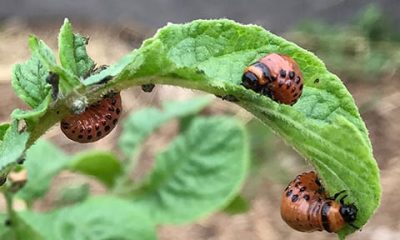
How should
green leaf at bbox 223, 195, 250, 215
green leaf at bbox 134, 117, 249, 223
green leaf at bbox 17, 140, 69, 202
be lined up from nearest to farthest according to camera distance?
green leaf at bbox 17, 140, 69, 202
green leaf at bbox 134, 117, 249, 223
green leaf at bbox 223, 195, 250, 215

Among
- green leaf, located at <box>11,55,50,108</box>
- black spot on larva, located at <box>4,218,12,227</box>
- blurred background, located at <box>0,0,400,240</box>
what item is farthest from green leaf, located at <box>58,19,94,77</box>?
blurred background, located at <box>0,0,400,240</box>

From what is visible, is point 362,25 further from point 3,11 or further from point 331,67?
point 3,11

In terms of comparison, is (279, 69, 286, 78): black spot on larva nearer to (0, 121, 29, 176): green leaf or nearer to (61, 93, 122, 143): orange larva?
(61, 93, 122, 143): orange larva

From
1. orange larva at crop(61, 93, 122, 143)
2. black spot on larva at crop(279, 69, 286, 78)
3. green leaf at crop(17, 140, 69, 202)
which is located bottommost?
orange larva at crop(61, 93, 122, 143)

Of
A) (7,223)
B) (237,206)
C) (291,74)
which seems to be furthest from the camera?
(237,206)

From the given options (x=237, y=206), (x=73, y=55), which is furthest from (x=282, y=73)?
(x=237, y=206)

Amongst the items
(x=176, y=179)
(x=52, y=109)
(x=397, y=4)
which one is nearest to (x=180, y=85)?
(x=52, y=109)

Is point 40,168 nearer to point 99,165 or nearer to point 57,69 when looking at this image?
point 99,165
